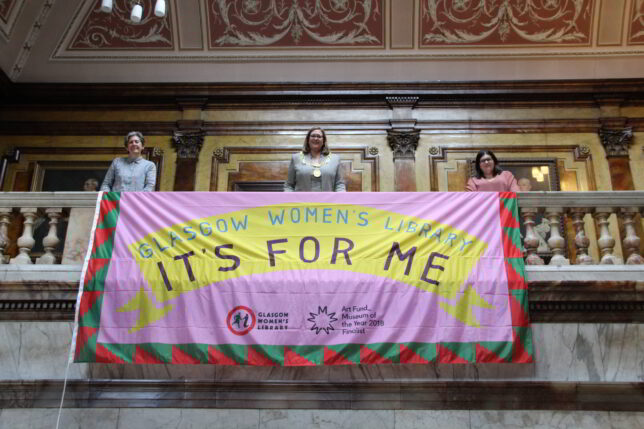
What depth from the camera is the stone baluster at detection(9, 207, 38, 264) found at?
5965 mm

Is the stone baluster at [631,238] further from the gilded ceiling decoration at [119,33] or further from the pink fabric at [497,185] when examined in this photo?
the gilded ceiling decoration at [119,33]

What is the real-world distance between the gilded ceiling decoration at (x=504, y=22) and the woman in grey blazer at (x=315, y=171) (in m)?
4.83

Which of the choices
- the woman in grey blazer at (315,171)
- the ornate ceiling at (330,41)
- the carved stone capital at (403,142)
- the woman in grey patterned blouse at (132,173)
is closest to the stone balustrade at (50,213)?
the woman in grey patterned blouse at (132,173)

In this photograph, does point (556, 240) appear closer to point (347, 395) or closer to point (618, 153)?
point (347, 395)

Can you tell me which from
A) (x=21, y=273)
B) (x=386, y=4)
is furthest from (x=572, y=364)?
(x=386, y=4)

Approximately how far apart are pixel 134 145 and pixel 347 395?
139 inches

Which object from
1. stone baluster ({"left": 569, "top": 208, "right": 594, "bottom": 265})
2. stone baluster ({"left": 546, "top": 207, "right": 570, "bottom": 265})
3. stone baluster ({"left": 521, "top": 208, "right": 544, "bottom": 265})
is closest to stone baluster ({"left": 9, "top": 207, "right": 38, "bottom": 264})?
stone baluster ({"left": 521, "top": 208, "right": 544, "bottom": 265})

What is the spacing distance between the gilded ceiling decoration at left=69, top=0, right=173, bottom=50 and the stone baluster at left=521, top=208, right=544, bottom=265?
729cm

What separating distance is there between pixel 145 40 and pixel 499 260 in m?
7.78

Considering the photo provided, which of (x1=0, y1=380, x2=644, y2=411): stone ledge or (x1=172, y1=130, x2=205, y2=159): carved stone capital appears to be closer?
(x1=0, y1=380, x2=644, y2=411): stone ledge

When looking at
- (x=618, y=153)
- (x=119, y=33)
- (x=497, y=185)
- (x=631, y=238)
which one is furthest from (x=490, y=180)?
(x=119, y=33)

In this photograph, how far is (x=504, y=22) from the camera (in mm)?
10578

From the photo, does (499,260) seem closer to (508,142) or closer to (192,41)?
(508,142)

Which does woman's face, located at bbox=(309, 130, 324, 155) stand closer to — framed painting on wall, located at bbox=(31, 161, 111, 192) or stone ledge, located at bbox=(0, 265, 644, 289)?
stone ledge, located at bbox=(0, 265, 644, 289)
